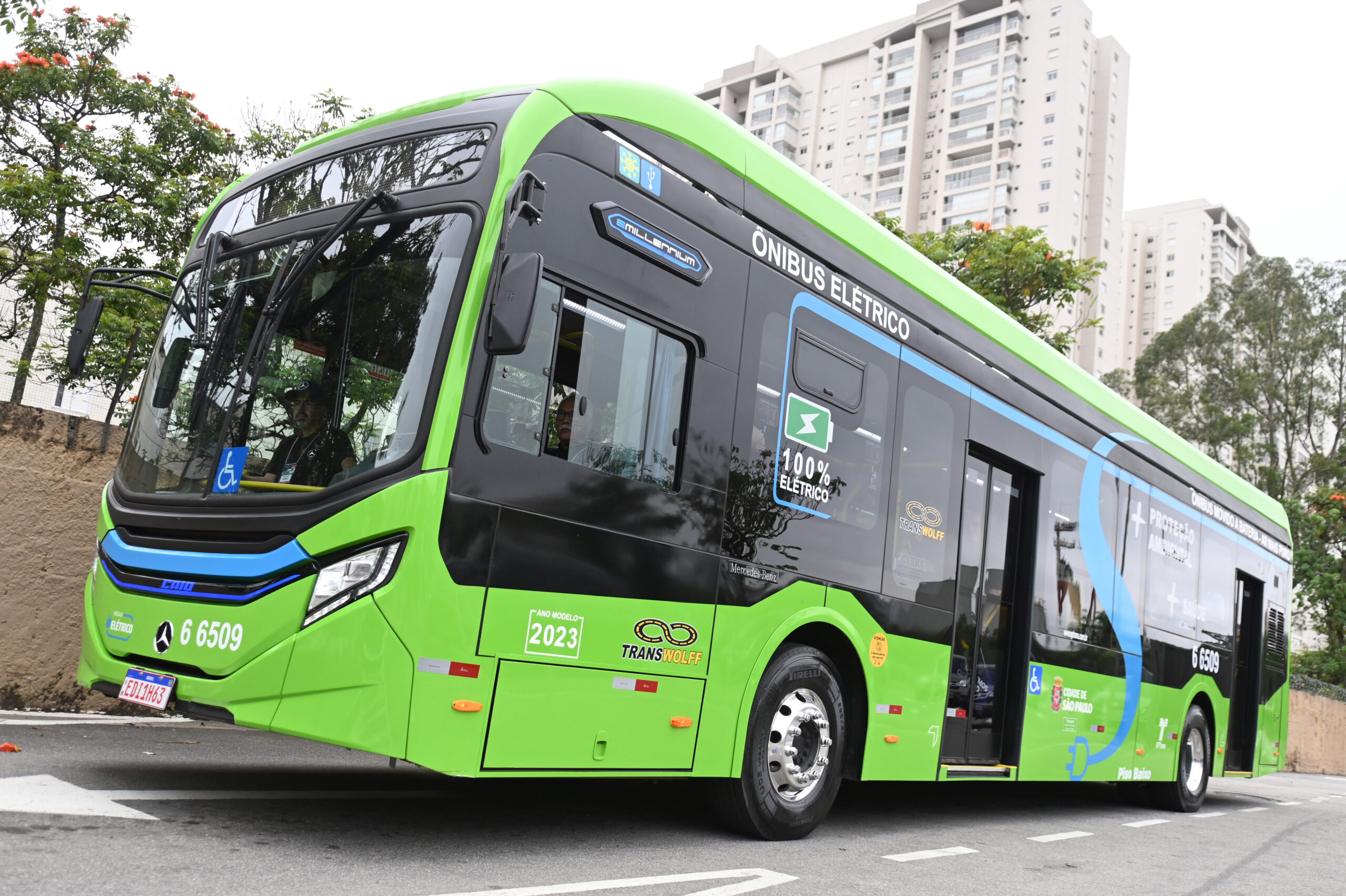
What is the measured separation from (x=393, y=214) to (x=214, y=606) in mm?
1768

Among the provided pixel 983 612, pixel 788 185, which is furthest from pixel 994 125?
pixel 788 185

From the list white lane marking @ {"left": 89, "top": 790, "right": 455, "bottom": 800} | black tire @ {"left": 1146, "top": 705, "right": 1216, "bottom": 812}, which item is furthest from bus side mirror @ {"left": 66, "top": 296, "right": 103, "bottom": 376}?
black tire @ {"left": 1146, "top": 705, "right": 1216, "bottom": 812}

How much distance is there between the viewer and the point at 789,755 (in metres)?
5.68

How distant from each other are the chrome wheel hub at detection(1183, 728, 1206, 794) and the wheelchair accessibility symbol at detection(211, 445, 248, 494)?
966cm

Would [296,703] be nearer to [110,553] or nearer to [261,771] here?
[110,553]

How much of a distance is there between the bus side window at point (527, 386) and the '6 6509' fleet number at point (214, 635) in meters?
1.24

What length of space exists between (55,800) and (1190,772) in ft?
33.5

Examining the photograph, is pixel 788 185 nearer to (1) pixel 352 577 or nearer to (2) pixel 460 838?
(1) pixel 352 577

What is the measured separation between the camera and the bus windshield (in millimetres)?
4309

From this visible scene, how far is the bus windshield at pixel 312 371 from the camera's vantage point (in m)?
4.31

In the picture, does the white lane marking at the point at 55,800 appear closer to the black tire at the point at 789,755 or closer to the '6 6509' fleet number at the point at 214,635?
the '6 6509' fleet number at the point at 214,635

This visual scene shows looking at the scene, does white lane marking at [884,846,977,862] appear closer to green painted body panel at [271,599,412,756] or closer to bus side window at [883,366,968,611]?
bus side window at [883,366,968,611]

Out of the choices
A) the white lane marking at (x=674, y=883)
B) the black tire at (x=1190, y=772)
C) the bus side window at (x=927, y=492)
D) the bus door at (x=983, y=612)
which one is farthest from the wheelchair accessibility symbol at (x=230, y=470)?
the black tire at (x=1190, y=772)

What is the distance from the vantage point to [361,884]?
3.68 m
